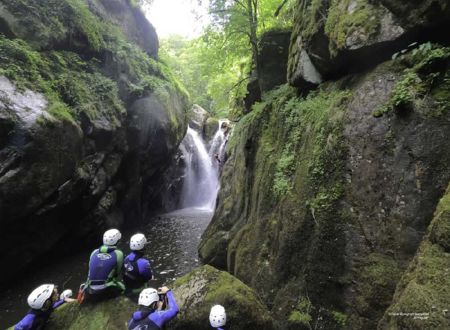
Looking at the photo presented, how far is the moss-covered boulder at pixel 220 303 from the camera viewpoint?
18.7 ft

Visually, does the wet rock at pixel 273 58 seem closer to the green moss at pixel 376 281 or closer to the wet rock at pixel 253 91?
the wet rock at pixel 253 91

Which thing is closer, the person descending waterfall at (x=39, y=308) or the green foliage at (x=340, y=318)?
the person descending waterfall at (x=39, y=308)

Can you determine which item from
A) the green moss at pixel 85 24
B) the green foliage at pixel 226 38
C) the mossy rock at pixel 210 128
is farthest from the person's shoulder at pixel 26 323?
the mossy rock at pixel 210 128

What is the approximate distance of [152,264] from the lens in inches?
504

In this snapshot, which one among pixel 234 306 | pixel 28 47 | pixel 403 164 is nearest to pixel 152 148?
pixel 28 47

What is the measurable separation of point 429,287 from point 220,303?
3594mm

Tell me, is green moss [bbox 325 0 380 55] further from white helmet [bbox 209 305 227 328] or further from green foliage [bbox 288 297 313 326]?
white helmet [bbox 209 305 227 328]

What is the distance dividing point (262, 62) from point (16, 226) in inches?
442

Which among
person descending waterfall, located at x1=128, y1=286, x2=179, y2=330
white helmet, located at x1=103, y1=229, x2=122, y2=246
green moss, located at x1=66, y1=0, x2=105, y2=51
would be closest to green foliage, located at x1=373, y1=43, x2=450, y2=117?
person descending waterfall, located at x1=128, y1=286, x2=179, y2=330

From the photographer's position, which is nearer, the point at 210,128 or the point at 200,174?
the point at 200,174

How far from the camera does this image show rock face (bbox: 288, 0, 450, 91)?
5367 mm

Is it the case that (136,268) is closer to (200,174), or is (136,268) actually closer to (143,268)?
(143,268)

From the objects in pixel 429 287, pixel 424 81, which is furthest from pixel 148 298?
pixel 424 81

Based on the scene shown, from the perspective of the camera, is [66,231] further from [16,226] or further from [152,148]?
[152,148]
